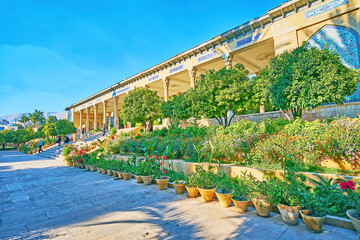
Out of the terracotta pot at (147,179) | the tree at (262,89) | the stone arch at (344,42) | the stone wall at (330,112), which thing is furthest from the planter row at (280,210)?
the stone arch at (344,42)

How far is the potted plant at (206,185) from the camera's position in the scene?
4.96 m

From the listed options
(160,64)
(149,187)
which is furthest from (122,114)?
(149,187)

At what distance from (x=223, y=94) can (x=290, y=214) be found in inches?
369

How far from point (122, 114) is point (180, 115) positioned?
905 centimetres

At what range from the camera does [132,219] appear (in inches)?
159

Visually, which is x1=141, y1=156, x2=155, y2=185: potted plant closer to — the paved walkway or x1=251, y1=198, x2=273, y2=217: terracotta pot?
the paved walkway

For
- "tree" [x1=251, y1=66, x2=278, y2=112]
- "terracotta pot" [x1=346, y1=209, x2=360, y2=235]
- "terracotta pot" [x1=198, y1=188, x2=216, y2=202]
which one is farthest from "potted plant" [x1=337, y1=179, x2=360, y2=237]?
"tree" [x1=251, y1=66, x2=278, y2=112]

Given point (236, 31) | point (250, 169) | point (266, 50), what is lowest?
point (250, 169)

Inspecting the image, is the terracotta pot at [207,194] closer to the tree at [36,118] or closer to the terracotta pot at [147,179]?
the terracotta pot at [147,179]

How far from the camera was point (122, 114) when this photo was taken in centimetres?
2147

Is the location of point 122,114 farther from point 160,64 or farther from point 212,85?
point 212,85

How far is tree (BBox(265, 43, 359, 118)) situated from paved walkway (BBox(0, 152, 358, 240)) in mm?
6556

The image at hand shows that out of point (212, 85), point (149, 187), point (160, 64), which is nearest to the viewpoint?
point (149, 187)

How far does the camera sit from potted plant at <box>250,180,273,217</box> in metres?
3.87
